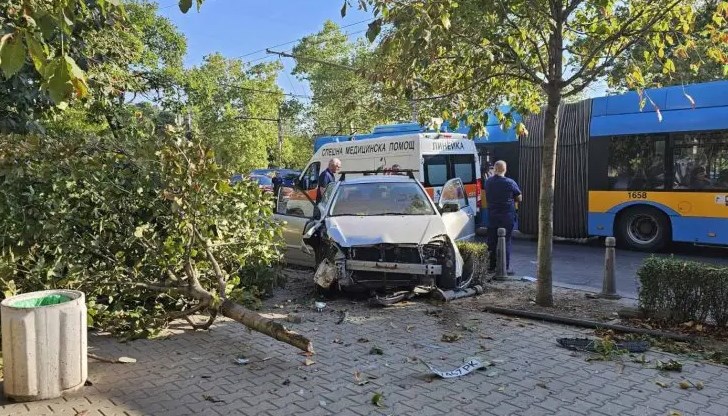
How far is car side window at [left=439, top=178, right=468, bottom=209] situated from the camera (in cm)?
1040

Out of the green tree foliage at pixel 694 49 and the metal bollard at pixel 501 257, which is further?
the metal bollard at pixel 501 257

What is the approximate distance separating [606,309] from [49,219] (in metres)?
6.31

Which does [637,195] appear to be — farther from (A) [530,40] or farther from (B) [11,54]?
(B) [11,54]

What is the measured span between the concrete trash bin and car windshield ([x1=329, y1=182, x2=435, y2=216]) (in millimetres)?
4231

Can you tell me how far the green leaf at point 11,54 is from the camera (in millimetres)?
2131

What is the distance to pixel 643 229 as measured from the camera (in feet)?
41.5

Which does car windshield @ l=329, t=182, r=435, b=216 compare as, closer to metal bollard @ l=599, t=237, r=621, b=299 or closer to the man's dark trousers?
the man's dark trousers

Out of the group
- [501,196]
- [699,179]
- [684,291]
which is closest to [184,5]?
[684,291]

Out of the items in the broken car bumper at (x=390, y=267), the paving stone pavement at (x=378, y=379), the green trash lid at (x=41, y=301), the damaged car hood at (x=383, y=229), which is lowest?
the paving stone pavement at (x=378, y=379)

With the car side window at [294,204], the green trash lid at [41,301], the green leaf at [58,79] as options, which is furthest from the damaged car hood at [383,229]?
the green leaf at [58,79]

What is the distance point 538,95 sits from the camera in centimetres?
797

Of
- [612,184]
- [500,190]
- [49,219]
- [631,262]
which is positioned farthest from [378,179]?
[612,184]

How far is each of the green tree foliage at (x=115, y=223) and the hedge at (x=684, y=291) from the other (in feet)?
15.1

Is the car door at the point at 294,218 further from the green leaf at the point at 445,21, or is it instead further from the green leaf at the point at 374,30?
the green leaf at the point at 374,30
